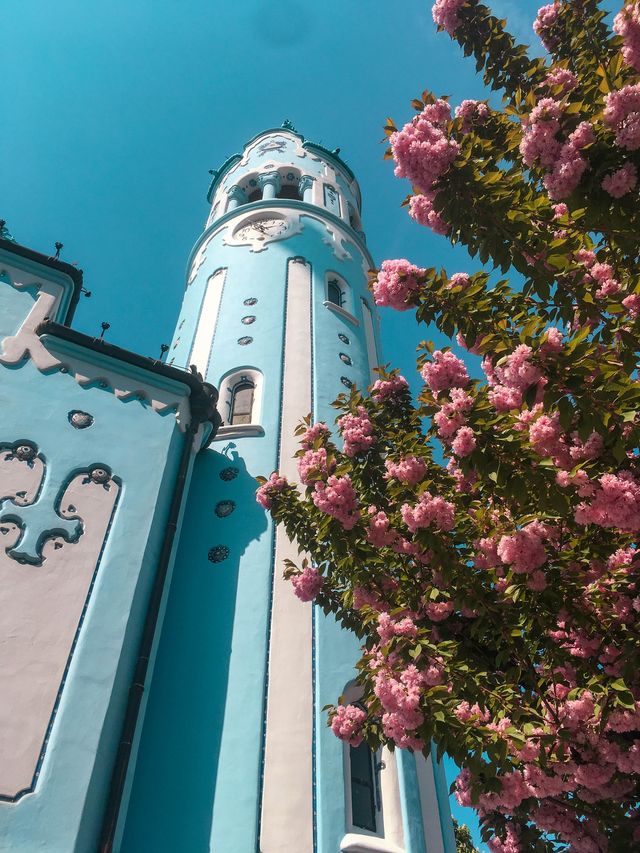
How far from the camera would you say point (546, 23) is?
19.5 feet

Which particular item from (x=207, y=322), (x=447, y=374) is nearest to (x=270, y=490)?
(x=447, y=374)

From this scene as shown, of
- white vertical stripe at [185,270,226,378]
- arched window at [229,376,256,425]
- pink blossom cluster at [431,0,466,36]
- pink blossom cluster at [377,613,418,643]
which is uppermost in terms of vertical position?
white vertical stripe at [185,270,226,378]

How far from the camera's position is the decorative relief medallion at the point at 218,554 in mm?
10070

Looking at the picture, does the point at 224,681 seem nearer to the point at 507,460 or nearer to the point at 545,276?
the point at 507,460

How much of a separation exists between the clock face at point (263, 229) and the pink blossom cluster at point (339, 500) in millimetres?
13356

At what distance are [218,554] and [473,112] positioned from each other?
697cm

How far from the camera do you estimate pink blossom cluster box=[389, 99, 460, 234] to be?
170 inches

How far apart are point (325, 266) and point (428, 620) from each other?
13.0 meters

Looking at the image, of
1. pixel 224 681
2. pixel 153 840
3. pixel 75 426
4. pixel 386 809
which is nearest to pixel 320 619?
pixel 224 681

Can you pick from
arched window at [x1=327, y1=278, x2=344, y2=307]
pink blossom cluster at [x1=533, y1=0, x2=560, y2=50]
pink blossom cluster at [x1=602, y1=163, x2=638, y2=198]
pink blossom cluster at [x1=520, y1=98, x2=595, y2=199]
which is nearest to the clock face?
arched window at [x1=327, y1=278, x2=344, y2=307]

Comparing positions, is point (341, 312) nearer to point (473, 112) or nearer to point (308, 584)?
point (473, 112)

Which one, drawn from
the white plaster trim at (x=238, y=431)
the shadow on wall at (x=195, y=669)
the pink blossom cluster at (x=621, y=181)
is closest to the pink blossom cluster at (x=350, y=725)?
the shadow on wall at (x=195, y=669)

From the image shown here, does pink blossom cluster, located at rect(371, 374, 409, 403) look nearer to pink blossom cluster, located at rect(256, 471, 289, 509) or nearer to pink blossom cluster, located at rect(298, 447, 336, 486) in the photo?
pink blossom cluster, located at rect(298, 447, 336, 486)

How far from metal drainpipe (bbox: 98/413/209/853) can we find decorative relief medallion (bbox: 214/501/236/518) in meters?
0.98
